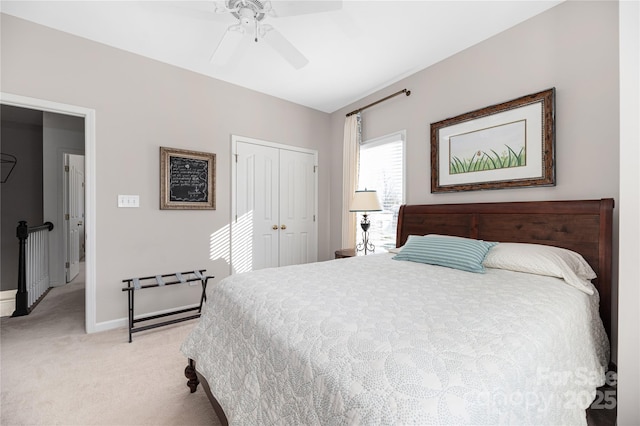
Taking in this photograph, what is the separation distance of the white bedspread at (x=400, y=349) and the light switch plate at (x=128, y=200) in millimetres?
1792

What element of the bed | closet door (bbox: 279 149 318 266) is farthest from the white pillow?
closet door (bbox: 279 149 318 266)

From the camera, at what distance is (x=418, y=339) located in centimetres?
90

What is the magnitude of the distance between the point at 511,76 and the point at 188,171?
3255 mm

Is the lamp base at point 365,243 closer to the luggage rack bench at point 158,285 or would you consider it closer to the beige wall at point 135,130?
the beige wall at point 135,130

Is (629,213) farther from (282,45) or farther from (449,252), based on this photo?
(282,45)

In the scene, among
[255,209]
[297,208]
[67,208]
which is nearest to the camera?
[255,209]

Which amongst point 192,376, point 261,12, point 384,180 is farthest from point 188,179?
point 384,180

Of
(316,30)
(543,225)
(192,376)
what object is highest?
(316,30)

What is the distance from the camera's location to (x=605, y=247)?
5.87 feet

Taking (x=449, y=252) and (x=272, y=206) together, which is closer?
(x=449, y=252)

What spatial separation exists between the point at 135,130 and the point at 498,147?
136 inches

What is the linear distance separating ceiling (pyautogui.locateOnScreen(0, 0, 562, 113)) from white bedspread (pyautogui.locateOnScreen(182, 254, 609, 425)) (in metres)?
1.84

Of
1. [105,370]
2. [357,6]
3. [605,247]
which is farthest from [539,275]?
[105,370]

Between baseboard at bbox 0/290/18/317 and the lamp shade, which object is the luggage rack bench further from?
the lamp shade
